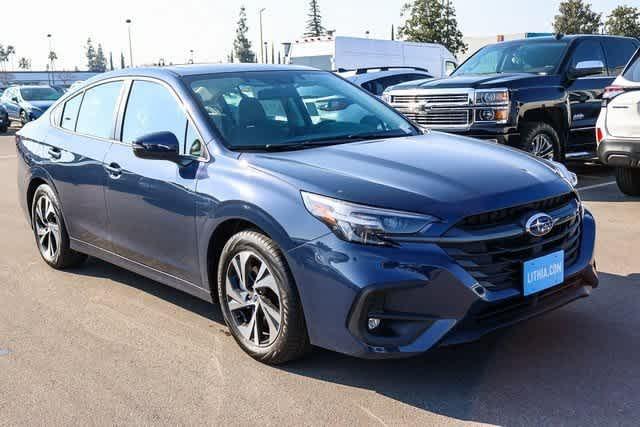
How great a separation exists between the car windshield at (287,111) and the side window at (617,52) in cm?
675

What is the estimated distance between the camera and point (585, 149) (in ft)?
33.7

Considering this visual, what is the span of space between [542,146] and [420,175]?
6004mm

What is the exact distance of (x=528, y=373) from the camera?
3.84m

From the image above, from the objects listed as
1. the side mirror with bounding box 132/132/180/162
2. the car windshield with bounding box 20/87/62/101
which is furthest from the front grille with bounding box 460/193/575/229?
the car windshield with bounding box 20/87/62/101

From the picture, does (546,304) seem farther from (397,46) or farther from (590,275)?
(397,46)

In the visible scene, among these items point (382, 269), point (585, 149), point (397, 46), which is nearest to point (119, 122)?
point (382, 269)

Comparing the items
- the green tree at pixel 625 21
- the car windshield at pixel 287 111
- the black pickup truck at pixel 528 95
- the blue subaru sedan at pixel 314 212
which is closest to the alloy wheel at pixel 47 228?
the blue subaru sedan at pixel 314 212

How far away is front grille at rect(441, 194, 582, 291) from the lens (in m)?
3.50

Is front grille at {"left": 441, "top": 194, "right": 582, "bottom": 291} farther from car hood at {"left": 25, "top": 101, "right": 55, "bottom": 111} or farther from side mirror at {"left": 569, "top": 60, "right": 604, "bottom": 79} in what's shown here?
car hood at {"left": 25, "top": 101, "right": 55, "bottom": 111}

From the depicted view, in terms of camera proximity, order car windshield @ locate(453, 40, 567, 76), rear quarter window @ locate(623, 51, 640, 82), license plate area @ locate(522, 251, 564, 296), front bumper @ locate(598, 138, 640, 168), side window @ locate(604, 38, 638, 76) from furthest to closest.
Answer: side window @ locate(604, 38, 638, 76)
car windshield @ locate(453, 40, 567, 76)
rear quarter window @ locate(623, 51, 640, 82)
front bumper @ locate(598, 138, 640, 168)
license plate area @ locate(522, 251, 564, 296)

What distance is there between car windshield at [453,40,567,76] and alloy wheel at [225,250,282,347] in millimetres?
7066

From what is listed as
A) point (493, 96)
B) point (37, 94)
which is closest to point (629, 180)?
point (493, 96)

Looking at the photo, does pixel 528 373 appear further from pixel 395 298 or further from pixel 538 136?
pixel 538 136

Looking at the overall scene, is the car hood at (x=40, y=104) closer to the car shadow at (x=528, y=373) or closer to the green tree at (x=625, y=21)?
the car shadow at (x=528, y=373)
